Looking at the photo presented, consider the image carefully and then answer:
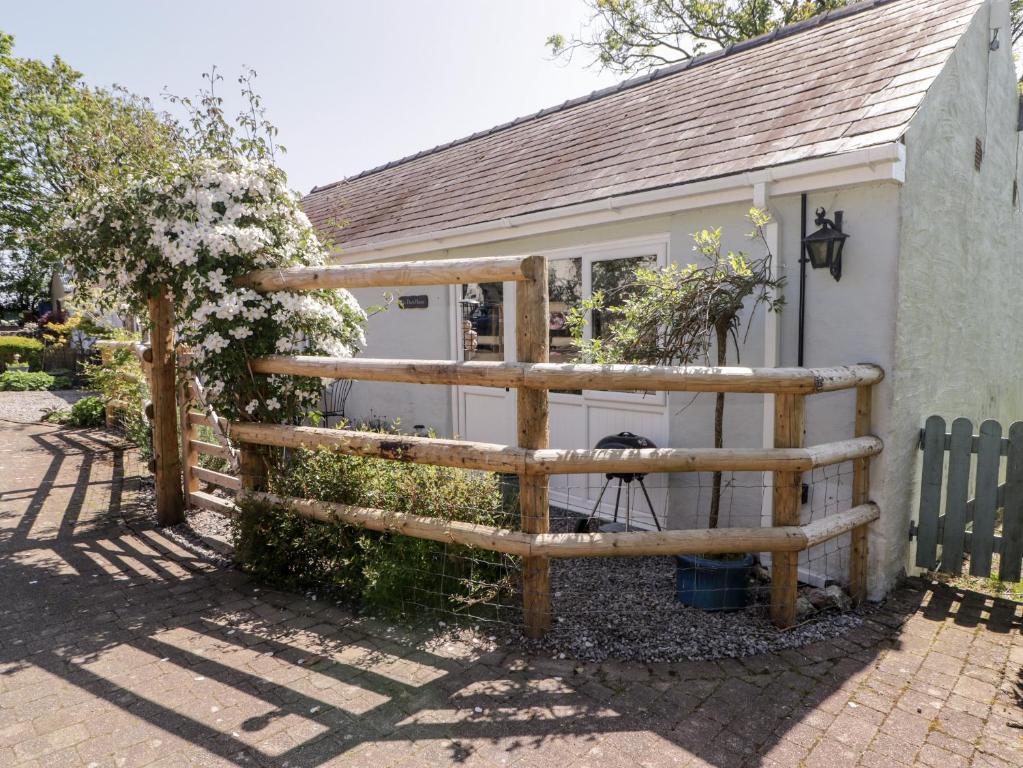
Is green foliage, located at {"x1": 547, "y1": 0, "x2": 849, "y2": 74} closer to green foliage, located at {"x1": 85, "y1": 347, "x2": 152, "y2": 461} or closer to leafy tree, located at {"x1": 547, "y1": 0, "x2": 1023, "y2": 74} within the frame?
leafy tree, located at {"x1": 547, "y1": 0, "x2": 1023, "y2": 74}

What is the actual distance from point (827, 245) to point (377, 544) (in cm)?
354

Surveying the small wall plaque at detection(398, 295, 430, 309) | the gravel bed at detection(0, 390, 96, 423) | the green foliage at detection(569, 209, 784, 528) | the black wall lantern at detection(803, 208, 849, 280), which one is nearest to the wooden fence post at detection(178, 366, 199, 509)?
the small wall plaque at detection(398, 295, 430, 309)

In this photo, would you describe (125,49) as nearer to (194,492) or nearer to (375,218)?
(375,218)

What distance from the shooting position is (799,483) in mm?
3613

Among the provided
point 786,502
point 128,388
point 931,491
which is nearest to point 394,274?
point 786,502

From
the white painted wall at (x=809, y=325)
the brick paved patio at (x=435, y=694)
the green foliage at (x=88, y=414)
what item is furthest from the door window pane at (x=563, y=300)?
the green foliage at (x=88, y=414)

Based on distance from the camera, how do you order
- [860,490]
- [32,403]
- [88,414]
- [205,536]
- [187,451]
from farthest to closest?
[32,403] → [88,414] → [187,451] → [205,536] → [860,490]

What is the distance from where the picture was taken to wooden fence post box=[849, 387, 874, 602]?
4082 millimetres

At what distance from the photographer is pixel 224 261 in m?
4.35

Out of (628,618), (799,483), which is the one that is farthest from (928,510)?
(628,618)

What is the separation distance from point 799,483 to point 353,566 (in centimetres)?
276

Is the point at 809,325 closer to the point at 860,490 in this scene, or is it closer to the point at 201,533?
the point at 860,490

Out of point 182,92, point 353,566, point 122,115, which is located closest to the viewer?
point 353,566

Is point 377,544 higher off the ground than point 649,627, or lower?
higher
